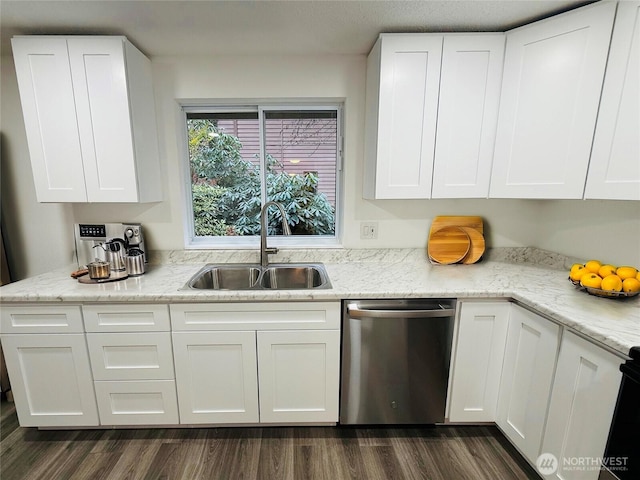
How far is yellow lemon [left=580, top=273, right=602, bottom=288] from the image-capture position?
4.36 ft

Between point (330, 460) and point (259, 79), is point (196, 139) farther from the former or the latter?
point (330, 460)

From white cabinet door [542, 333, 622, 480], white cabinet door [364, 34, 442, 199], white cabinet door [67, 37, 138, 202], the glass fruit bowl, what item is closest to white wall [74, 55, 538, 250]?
white cabinet door [364, 34, 442, 199]

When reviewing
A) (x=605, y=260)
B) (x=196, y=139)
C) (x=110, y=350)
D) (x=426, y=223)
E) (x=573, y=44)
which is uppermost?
(x=573, y=44)

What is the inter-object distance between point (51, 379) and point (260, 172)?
1.72 m

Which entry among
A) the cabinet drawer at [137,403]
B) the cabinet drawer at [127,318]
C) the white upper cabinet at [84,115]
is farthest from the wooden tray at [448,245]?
the white upper cabinet at [84,115]

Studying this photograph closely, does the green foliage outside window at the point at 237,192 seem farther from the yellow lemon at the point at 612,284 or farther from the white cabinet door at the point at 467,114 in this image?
the yellow lemon at the point at 612,284

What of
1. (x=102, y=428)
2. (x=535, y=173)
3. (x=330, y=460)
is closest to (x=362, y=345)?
(x=330, y=460)

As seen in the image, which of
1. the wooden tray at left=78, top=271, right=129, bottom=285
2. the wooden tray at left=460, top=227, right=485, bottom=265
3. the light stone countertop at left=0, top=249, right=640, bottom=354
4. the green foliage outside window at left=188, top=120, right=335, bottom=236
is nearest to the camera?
the light stone countertop at left=0, top=249, right=640, bottom=354

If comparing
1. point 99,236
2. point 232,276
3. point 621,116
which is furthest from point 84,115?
point 621,116

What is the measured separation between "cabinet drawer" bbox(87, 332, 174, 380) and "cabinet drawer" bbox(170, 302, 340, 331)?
0.16 metres

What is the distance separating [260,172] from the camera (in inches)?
81.4

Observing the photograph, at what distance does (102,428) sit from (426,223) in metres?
2.44

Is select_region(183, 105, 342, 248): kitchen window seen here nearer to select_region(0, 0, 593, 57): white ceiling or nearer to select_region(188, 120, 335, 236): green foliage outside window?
select_region(188, 120, 335, 236): green foliage outside window

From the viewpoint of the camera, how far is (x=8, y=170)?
6.31 ft
